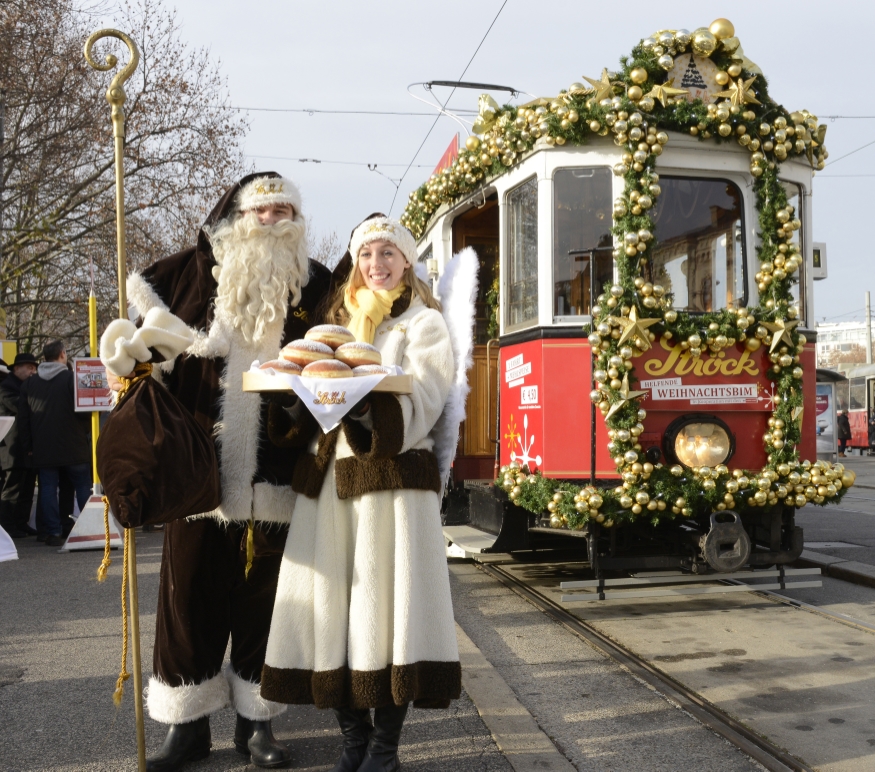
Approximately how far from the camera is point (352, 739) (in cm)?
291

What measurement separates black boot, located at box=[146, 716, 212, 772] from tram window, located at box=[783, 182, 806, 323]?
432cm

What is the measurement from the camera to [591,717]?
3732 millimetres

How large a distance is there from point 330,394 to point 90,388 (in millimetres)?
6738

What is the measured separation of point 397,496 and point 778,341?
3383 mm

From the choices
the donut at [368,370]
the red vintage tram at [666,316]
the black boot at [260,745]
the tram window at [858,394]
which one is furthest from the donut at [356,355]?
the tram window at [858,394]

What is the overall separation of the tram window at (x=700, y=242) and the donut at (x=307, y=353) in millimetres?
3274

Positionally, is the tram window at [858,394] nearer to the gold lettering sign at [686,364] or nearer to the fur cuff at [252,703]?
the gold lettering sign at [686,364]

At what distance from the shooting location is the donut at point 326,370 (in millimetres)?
2600

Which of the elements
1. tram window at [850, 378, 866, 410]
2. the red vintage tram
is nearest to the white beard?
the red vintage tram

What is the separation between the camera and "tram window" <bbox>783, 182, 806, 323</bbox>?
5734mm

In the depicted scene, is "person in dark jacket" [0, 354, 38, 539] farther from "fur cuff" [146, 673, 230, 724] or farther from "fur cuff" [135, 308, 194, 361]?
"fur cuff" [135, 308, 194, 361]

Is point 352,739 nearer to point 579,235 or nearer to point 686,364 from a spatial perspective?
point 686,364

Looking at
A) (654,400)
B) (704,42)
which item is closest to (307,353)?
(654,400)

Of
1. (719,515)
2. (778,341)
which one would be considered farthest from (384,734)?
(778,341)
